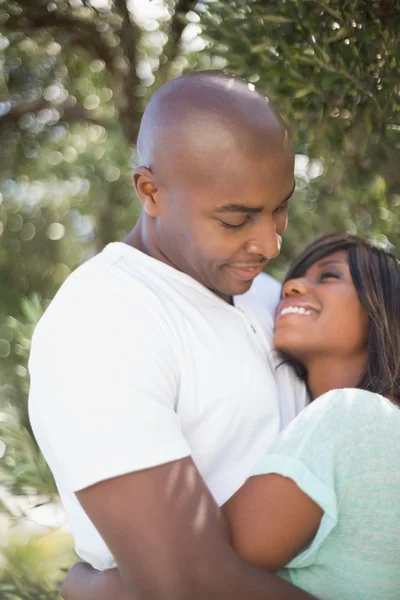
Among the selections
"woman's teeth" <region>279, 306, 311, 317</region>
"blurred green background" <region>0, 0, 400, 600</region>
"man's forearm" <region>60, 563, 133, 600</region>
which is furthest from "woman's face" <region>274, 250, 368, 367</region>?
"man's forearm" <region>60, 563, 133, 600</region>

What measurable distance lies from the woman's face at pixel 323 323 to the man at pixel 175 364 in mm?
78

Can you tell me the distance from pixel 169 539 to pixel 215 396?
0.44 metres

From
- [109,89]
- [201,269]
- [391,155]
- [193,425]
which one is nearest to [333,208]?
[391,155]

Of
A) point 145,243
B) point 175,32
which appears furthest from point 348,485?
point 175,32

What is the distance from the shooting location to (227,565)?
6.08 ft

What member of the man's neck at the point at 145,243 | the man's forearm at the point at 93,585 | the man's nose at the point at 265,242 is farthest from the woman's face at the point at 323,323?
the man's forearm at the point at 93,585

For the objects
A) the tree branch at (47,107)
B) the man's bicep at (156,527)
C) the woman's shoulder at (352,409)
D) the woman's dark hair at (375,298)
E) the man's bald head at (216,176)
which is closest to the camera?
the man's bicep at (156,527)

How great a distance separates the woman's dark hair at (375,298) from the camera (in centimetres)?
251

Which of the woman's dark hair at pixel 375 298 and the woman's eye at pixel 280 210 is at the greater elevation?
the woman's eye at pixel 280 210

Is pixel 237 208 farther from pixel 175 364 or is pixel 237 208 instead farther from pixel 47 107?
pixel 47 107

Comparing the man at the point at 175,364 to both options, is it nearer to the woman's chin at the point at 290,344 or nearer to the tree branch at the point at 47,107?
the woman's chin at the point at 290,344

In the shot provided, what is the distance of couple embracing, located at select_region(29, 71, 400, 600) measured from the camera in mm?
1864

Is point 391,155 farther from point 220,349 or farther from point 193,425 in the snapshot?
point 193,425

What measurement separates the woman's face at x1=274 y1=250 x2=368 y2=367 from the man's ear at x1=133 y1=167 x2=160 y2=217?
1.82 feet
